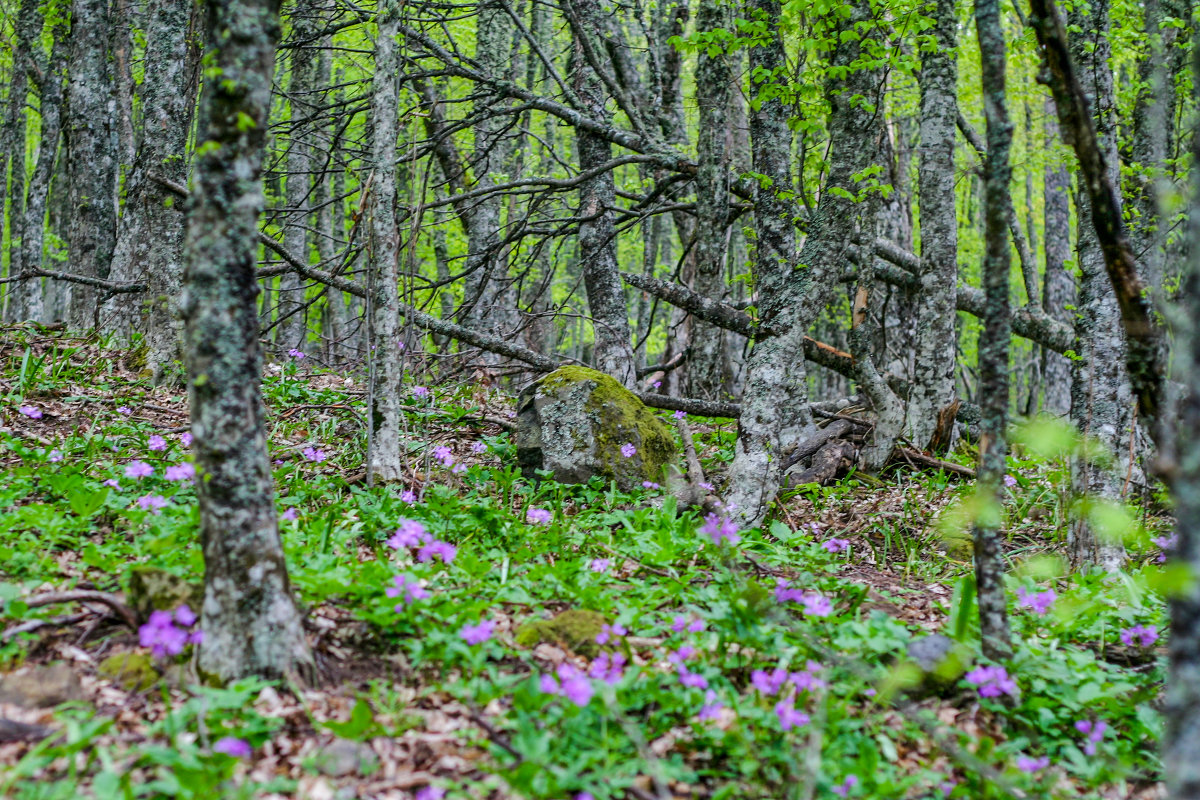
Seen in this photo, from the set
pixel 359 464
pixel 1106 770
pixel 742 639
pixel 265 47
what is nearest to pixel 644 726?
pixel 742 639

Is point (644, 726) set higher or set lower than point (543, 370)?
lower

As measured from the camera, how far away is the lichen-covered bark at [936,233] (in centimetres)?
576

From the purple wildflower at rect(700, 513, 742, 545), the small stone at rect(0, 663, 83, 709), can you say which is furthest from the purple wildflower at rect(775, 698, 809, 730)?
the small stone at rect(0, 663, 83, 709)

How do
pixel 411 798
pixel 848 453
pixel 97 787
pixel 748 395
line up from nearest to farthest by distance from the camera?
pixel 97 787
pixel 411 798
pixel 748 395
pixel 848 453

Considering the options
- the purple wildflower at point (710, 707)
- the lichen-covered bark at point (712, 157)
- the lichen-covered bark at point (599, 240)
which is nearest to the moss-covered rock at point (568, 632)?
the purple wildflower at point (710, 707)

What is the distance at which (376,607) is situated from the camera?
2.94 metres

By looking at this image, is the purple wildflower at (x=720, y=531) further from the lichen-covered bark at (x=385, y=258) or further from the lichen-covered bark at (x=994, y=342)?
the lichen-covered bark at (x=385, y=258)

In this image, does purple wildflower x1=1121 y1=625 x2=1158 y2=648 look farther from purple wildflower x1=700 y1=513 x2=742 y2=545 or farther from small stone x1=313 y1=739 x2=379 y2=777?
small stone x1=313 y1=739 x2=379 y2=777

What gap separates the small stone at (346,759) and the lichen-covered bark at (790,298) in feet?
10.1

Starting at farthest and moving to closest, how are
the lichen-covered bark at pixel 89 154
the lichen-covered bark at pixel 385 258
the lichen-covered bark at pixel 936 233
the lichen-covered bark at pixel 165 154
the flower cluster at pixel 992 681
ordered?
the lichen-covered bark at pixel 89 154 < the lichen-covered bark at pixel 165 154 < the lichen-covered bark at pixel 936 233 < the lichen-covered bark at pixel 385 258 < the flower cluster at pixel 992 681

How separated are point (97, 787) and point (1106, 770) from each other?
311cm

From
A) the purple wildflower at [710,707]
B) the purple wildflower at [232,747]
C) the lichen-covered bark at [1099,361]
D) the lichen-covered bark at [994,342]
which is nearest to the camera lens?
the purple wildflower at [232,747]

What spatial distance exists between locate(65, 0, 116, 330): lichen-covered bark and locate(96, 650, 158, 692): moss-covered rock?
708 centimetres

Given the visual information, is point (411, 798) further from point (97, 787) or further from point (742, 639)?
point (742, 639)
